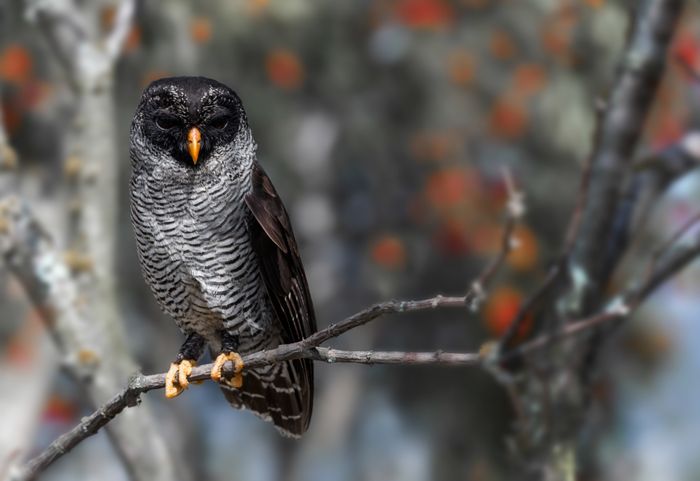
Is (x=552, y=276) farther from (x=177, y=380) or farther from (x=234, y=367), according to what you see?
(x=177, y=380)

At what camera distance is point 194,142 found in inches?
136

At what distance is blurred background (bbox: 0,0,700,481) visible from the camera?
8625 mm

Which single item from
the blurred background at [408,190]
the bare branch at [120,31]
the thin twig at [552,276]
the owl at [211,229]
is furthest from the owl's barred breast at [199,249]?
the blurred background at [408,190]

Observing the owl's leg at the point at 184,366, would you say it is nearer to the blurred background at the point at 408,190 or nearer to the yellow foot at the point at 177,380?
the yellow foot at the point at 177,380

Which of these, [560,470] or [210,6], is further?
[210,6]

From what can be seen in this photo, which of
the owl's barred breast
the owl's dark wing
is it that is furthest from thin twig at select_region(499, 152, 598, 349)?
the owl's barred breast

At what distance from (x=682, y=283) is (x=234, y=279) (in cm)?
755

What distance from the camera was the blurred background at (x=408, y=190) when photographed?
8.62 m

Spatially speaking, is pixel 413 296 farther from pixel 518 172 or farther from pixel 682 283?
pixel 682 283

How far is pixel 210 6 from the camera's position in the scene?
887 centimetres

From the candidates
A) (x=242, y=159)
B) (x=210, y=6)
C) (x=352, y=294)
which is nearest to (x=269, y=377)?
(x=242, y=159)

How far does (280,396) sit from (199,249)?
0.80 m

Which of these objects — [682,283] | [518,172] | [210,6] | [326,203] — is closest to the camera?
[210,6]

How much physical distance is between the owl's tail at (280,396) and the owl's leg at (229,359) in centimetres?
15
